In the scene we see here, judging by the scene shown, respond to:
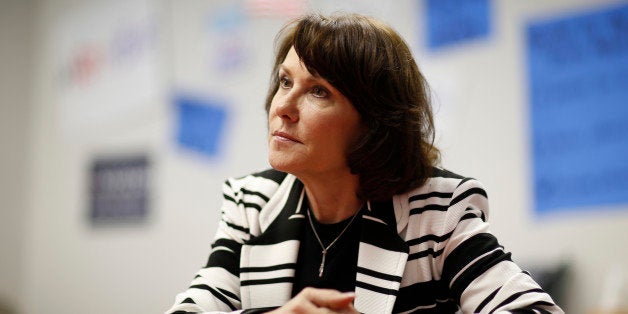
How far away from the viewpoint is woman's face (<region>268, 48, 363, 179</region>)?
1.32 m

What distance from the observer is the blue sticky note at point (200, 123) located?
12.1 feet

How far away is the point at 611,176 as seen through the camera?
2.52 metres

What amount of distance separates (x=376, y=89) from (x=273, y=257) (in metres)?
0.38

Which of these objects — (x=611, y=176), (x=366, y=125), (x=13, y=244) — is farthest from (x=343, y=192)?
(x=13, y=244)

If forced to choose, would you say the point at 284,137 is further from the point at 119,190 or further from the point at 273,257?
the point at 119,190

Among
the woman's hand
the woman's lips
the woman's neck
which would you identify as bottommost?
the woman's hand

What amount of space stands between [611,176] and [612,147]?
10 cm

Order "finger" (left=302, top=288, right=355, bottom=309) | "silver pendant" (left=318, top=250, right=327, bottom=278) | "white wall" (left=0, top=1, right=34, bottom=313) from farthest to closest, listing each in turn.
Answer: "white wall" (left=0, top=1, right=34, bottom=313)
"silver pendant" (left=318, top=250, right=327, bottom=278)
"finger" (left=302, top=288, right=355, bottom=309)

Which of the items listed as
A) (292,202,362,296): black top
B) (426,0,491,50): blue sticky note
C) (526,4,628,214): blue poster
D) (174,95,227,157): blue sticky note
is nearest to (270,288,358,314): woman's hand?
(292,202,362,296): black top

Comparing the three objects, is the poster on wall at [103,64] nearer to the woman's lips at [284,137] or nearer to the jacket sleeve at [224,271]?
the jacket sleeve at [224,271]

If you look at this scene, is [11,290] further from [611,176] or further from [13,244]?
[611,176]

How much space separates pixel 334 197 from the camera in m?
1.43

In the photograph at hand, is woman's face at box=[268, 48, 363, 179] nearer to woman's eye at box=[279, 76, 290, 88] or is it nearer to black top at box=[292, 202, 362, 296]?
woman's eye at box=[279, 76, 290, 88]

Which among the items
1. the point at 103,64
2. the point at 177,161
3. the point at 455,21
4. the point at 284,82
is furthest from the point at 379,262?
the point at 103,64
